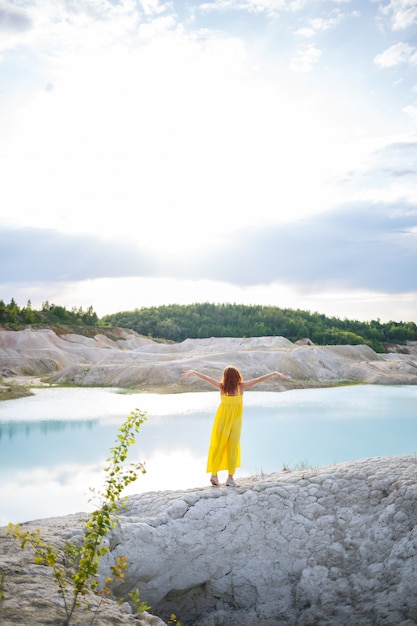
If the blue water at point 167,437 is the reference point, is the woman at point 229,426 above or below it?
above

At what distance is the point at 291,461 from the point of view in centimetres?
1175

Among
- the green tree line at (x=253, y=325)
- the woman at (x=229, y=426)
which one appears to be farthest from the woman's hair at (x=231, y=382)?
the green tree line at (x=253, y=325)

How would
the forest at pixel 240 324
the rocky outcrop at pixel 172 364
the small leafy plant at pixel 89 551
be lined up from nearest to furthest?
the small leafy plant at pixel 89 551 < the rocky outcrop at pixel 172 364 < the forest at pixel 240 324

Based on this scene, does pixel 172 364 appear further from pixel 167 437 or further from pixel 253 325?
pixel 253 325

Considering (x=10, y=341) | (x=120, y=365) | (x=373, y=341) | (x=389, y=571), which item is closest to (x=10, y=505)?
(x=389, y=571)

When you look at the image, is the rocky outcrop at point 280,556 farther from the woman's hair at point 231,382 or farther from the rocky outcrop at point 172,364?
the rocky outcrop at point 172,364

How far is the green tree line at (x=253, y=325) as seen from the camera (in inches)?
2491

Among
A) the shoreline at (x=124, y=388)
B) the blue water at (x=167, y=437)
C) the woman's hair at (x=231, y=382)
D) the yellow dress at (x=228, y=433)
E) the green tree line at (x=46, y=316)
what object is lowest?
the blue water at (x=167, y=437)

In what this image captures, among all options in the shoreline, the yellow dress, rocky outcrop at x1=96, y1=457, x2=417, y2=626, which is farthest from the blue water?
rocky outcrop at x1=96, y1=457, x2=417, y2=626

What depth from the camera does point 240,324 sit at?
215 ft

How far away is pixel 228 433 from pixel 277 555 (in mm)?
1465

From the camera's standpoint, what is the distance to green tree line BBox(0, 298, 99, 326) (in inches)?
1914

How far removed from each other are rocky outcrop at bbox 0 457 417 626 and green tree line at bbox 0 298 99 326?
42.0 meters

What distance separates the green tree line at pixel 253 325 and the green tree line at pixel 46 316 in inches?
316
